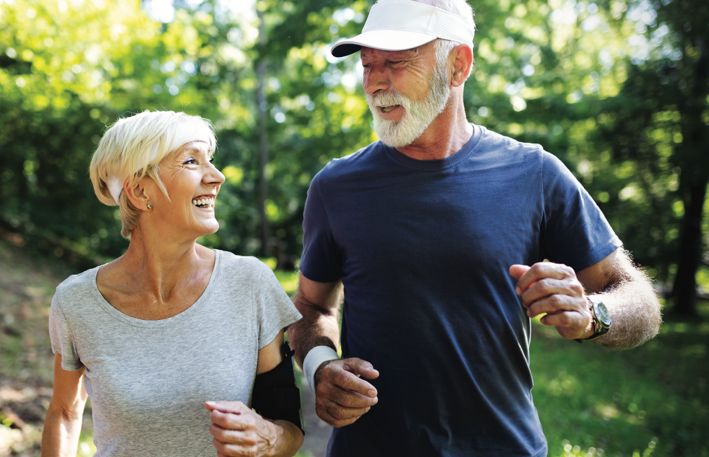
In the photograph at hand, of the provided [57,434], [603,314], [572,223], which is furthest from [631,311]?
[57,434]

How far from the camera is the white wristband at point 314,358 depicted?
86.7 inches

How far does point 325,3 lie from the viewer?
830 cm

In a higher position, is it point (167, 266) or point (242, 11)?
point (242, 11)

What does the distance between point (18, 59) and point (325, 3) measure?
5.62 meters

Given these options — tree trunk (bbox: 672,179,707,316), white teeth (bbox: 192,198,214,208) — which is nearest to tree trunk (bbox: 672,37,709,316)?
tree trunk (bbox: 672,179,707,316)

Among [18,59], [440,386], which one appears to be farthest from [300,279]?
[18,59]

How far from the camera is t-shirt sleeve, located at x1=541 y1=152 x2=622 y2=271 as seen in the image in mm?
2156

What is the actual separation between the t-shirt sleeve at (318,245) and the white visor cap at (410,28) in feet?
1.81

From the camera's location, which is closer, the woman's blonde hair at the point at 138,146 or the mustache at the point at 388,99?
the woman's blonde hair at the point at 138,146

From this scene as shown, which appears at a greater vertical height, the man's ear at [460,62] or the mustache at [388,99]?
the man's ear at [460,62]

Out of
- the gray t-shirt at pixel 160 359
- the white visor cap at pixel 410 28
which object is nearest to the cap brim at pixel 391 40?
the white visor cap at pixel 410 28

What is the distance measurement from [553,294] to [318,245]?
0.95m

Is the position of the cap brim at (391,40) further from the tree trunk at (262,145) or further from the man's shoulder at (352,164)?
the tree trunk at (262,145)

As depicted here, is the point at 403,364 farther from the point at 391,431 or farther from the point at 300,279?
the point at 300,279
